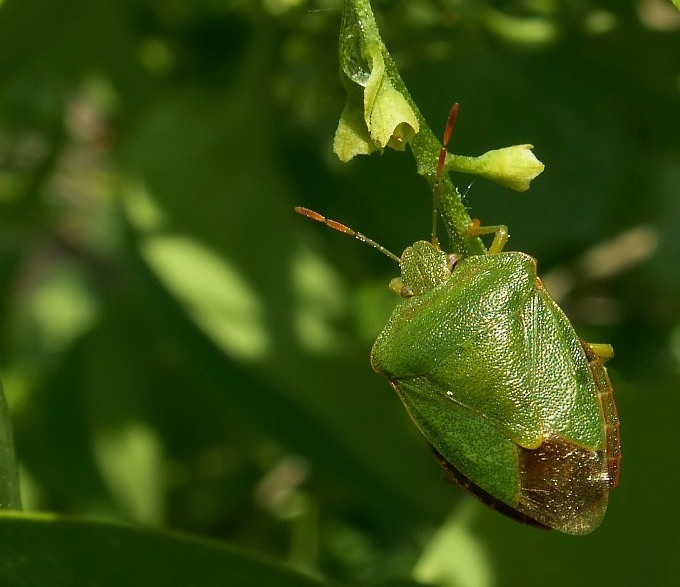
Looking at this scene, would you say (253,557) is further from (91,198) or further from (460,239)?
(91,198)

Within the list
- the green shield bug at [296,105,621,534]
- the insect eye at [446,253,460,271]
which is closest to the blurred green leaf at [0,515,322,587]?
the green shield bug at [296,105,621,534]

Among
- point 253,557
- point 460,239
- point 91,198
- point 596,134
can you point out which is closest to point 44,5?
point 460,239

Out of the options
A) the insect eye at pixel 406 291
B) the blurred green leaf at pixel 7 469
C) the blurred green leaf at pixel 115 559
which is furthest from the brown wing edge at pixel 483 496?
the blurred green leaf at pixel 7 469

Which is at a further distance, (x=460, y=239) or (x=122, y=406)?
(x=122, y=406)

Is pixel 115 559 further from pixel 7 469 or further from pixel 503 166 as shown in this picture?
pixel 503 166

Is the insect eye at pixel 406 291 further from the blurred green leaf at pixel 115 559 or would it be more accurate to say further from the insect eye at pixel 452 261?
the blurred green leaf at pixel 115 559

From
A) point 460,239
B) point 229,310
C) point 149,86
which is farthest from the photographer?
point 149,86

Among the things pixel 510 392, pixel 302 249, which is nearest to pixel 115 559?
pixel 510 392
